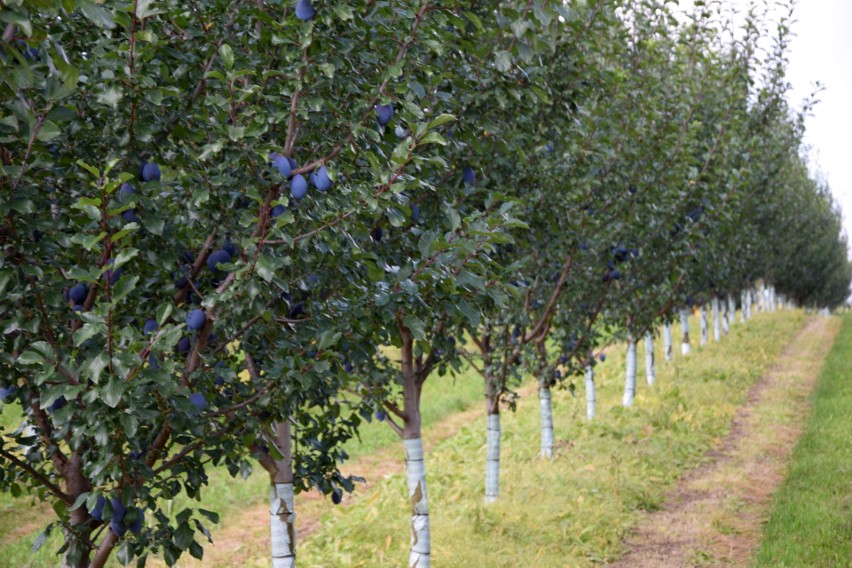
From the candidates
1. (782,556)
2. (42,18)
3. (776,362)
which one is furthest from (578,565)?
(776,362)

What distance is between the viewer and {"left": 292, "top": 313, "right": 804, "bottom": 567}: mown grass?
977cm

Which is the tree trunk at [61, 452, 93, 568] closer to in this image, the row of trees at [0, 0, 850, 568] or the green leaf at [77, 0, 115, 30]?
the row of trees at [0, 0, 850, 568]

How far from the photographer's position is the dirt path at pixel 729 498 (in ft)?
31.9

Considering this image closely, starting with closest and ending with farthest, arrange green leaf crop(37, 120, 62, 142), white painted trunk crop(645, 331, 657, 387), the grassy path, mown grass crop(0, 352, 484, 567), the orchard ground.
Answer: green leaf crop(37, 120, 62, 142) → the grassy path → the orchard ground → mown grass crop(0, 352, 484, 567) → white painted trunk crop(645, 331, 657, 387)

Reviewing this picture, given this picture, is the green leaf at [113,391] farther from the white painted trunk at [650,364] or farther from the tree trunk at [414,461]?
the white painted trunk at [650,364]

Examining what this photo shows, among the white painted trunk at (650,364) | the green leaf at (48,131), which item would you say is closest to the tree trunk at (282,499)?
the green leaf at (48,131)

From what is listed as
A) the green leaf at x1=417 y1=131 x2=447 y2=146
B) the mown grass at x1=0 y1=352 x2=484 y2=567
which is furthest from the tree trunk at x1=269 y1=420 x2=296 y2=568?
the green leaf at x1=417 y1=131 x2=447 y2=146

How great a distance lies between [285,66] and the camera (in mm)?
4340

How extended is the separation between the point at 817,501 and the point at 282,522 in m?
7.86

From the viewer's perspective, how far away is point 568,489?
11703 millimetres

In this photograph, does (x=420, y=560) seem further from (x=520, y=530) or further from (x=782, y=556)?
(x=782, y=556)

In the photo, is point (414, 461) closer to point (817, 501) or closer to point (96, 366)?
point (96, 366)

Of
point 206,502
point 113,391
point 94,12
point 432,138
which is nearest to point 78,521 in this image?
point 113,391

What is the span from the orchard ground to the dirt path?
0.03 meters
